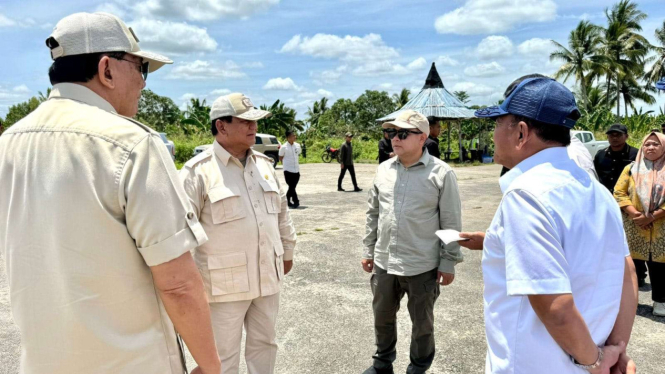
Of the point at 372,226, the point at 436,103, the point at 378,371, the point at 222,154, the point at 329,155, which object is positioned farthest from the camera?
the point at 329,155

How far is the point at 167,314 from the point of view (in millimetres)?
1474

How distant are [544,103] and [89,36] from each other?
1.45 metres

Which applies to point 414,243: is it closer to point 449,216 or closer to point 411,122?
point 449,216

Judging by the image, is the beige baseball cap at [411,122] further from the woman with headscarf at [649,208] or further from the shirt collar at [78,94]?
the woman with headscarf at [649,208]

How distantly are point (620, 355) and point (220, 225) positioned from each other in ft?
6.65

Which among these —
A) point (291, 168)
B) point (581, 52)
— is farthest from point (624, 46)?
point (291, 168)

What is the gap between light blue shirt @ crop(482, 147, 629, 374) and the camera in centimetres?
136

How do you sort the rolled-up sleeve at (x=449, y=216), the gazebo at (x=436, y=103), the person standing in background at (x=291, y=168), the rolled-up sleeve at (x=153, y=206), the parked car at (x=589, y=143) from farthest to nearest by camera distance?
1. the parked car at (x=589, y=143)
2. the gazebo at (x=436, y=103)
3. the person standing in background at (x=291, y=168)
4. the rolled-up sleeve at (x=449, y=216)
5. the rolled-up sleeve at (x=153, y=206)

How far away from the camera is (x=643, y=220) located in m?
4.42

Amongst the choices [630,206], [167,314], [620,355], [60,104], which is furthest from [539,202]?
[630,206]

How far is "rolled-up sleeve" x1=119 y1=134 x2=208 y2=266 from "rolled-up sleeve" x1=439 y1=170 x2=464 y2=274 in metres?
2.12

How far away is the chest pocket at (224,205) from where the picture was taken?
2.66 m

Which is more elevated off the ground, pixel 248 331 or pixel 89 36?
pixel 89 36

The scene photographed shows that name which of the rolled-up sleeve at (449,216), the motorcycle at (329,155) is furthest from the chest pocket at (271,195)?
the motorcycle at (329,155)
